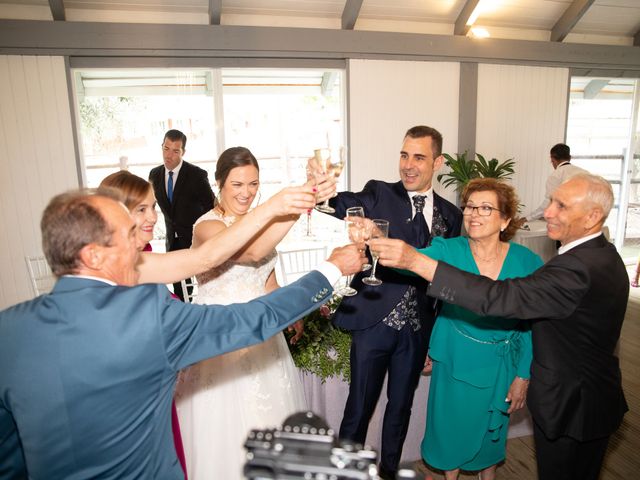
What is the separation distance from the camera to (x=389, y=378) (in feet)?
8.14

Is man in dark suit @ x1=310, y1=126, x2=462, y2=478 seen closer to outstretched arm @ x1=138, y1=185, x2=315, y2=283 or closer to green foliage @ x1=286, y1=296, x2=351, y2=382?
green foliage @ x1=286, y1=296, x2=351, y2=382

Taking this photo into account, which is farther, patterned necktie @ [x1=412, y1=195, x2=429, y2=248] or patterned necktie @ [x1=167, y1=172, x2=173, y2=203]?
patterned necktie @ [x1=167, y1=172, x2=173, y2=203]

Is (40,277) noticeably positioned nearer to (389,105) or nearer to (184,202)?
(184,202)

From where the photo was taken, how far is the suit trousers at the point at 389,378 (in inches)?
→ 92.7

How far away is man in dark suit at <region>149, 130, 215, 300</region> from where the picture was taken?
16.2 feet

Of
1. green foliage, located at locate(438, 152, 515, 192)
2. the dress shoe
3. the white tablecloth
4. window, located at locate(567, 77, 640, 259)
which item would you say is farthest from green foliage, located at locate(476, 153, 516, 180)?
the dress shoe

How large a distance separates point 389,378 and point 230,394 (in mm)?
934

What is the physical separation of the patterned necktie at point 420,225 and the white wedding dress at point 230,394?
0.91 meters

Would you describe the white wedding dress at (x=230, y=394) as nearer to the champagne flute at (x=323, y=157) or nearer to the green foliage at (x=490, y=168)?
the champagne flute at (x=323, y=157)

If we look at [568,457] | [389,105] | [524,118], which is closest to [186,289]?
[568,457]

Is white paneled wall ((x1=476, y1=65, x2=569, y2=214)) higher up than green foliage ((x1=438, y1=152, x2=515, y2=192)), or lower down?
higher up

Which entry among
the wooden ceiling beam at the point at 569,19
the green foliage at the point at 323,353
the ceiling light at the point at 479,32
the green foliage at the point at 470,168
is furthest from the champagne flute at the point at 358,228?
the wooden ceiling beam at the point at 569,19

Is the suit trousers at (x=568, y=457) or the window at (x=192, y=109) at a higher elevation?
the window at (x=192, y=109)

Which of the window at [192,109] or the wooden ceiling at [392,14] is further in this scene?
the window at [192,109]
